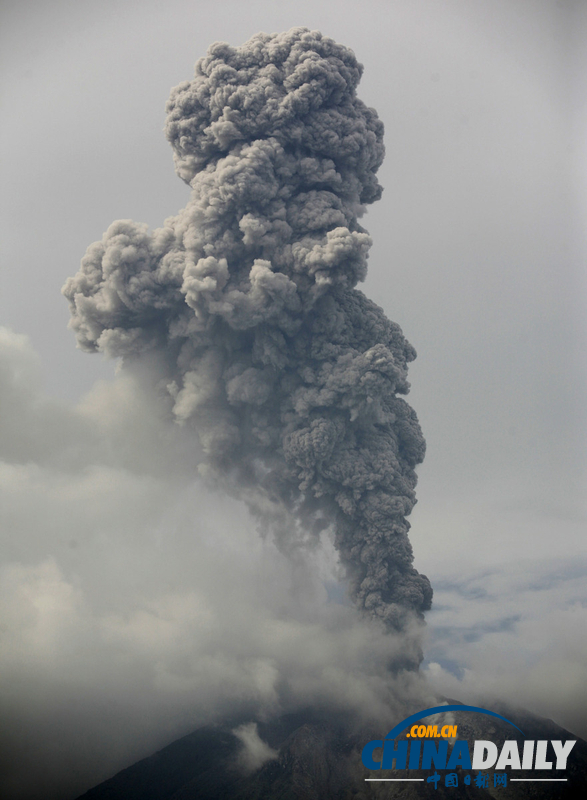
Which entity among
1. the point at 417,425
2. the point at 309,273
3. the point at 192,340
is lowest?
the point at 417,425

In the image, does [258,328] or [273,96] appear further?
[258,328]

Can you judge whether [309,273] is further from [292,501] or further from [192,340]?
[292,501]

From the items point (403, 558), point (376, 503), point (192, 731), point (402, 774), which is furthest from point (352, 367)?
point (192, 731)

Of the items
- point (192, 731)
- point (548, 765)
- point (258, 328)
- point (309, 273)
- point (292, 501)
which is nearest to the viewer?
point (548, 765)

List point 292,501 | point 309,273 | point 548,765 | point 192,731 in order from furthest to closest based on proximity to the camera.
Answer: point 192,731
point 292,501
point 309,273
point 548,765

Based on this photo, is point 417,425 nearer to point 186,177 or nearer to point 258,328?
point 258,328

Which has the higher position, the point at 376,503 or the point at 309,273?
the point at 309,273
